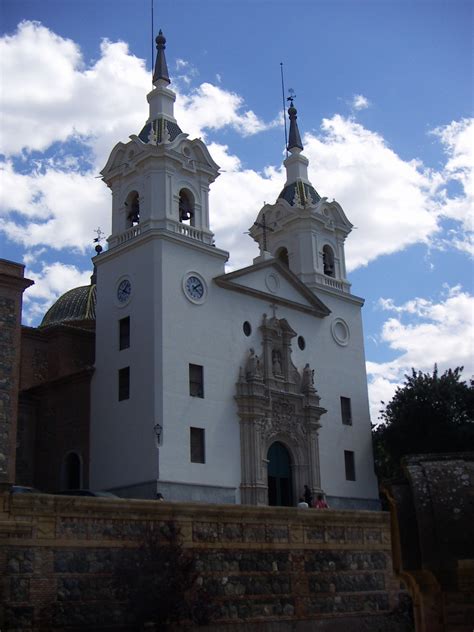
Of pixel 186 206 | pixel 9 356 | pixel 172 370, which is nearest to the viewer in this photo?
pixel 9 356

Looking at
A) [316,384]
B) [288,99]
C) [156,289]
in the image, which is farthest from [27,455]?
[288,99]

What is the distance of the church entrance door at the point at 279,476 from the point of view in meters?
34.9

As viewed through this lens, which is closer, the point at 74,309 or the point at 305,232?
the point at 305,232

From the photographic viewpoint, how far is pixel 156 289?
32.9 meters

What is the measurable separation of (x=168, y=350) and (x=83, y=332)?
32.1 feet

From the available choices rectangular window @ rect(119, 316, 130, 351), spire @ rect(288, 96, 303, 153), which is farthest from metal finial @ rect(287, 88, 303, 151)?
rectangular window @ rect(119, 316, 130, 351)

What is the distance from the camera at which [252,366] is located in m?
35.1

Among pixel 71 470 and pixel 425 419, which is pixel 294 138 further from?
pixel 71 470

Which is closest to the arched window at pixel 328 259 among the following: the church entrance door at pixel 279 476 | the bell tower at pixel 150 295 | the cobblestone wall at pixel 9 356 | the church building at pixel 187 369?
the church building at pixel 187 369

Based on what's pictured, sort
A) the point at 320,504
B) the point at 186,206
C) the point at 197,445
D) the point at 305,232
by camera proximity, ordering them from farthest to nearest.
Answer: the point at 305,232 → the point at 186,206 → the point at 197,445 → the point at 320,504

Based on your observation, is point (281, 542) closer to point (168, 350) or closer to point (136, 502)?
point (136, 502)

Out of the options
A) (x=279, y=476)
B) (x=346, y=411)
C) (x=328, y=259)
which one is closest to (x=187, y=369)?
(x=279, y=476)

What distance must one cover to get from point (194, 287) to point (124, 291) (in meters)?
3.01

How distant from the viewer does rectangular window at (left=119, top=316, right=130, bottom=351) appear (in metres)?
33.8
